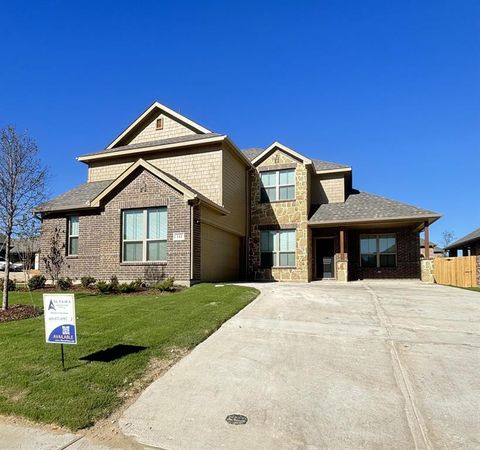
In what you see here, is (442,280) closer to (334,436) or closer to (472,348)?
(472,348)

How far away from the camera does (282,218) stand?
66.1ft

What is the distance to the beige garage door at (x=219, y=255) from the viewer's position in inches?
607

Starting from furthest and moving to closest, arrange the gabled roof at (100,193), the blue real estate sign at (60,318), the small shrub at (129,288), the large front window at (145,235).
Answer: the large front window at (145,235), the gabled roof at (100,193), the small shrub at (129,288), the blue real estate sign at (60,318)

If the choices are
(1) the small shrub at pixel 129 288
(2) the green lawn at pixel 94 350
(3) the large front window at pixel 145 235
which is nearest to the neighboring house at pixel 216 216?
(3) the large front window at pixel 145 235

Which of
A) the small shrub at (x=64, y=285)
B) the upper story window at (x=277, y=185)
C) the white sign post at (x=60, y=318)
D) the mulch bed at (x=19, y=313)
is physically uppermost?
the upper story window at (x=277, y=185)

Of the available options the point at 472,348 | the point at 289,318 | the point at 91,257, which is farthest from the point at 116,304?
the point at 472,348

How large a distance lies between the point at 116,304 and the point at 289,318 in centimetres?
479

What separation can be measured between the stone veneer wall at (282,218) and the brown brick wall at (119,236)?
659cm

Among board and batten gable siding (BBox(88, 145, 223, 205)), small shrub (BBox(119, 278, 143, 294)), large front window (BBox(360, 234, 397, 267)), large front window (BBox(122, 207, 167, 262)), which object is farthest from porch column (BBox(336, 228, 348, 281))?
small shrub (BBox(119, 278, 143, 294))

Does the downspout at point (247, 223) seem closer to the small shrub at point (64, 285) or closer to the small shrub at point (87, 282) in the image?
the small shrub at point (87, 282)

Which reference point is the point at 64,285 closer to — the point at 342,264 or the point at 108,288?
the point at 108,288

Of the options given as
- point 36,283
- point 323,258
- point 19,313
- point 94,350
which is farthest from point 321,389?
point 323,258

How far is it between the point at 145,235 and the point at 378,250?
1289 cm

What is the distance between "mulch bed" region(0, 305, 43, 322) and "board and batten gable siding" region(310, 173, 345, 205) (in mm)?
15789
